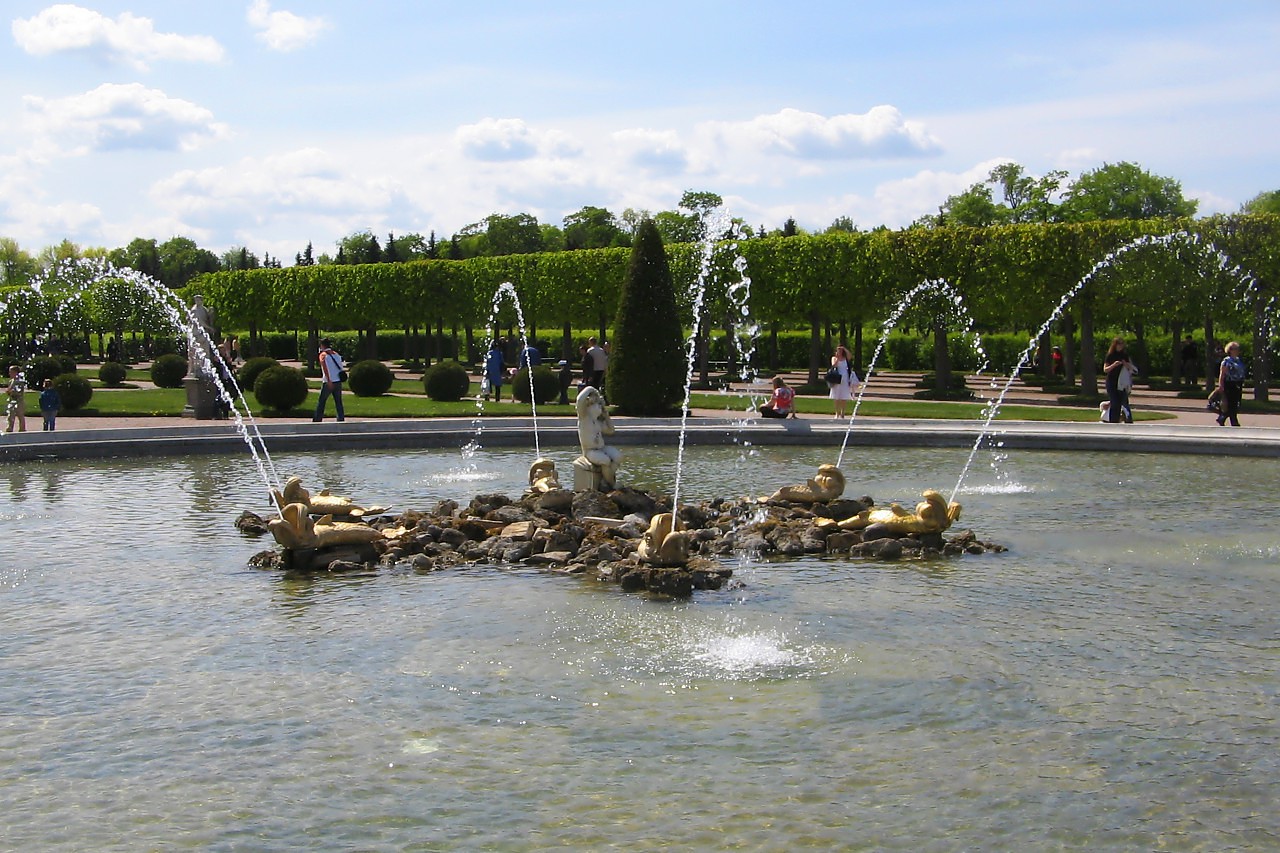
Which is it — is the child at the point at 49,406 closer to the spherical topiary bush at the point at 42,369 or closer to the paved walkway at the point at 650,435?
the paved walkway at the point at 650,435

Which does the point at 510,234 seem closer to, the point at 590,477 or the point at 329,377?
the point at 329,377

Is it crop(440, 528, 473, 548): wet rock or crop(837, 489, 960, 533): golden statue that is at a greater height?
crop(837, 489, 960, 533): golden statue

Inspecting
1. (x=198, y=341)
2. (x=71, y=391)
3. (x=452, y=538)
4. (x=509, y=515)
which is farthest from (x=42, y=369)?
(x=452, y=538)

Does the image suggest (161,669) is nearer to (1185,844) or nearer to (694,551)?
(694,551)

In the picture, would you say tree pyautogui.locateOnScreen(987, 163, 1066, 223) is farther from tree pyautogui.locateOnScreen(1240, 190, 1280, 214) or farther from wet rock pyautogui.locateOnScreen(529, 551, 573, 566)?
wet rock pyautogui.locateOnScreen(529, 551, 573, 566)

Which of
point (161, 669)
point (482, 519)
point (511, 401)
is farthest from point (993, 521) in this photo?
point (511, 401)

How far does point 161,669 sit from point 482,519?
449cm

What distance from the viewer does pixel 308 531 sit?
10.4m

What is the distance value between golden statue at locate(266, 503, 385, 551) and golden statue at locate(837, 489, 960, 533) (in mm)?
4223

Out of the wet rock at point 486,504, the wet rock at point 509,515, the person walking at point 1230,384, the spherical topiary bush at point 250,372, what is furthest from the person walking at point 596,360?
the wet rock at point 509,515

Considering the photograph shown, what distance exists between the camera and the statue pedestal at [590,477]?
1269 cm

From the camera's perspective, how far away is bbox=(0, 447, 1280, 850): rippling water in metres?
5.42

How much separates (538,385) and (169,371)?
1384 centimetres

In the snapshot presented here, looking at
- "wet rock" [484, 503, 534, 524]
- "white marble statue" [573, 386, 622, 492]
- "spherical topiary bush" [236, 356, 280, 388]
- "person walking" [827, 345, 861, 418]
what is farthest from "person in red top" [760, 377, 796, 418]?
"spherical topiary bush" [236, 356, 280, 388]
